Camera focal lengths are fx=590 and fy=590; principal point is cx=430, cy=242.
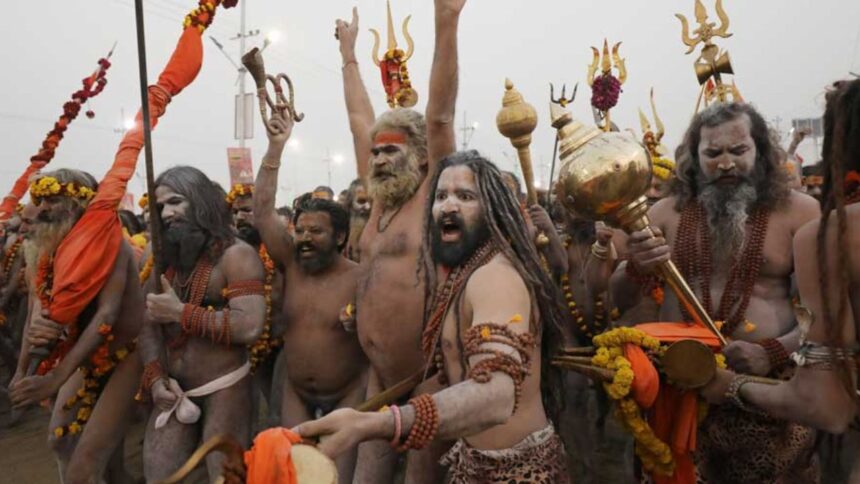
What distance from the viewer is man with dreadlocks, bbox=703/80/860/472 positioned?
5.33 feet

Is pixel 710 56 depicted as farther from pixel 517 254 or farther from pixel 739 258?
pixel 517 254

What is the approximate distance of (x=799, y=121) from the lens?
6188 mm

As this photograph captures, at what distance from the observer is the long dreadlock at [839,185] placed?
1.59 meters

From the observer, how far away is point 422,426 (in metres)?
1.50

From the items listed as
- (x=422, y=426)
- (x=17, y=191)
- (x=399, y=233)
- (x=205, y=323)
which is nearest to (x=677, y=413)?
(x=422, y=426)

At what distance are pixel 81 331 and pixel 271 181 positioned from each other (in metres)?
1.45

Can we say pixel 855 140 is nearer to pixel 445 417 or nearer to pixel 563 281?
pixel 445 417

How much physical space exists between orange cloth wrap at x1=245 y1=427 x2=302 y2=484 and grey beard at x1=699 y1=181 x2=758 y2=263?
239 centimetres

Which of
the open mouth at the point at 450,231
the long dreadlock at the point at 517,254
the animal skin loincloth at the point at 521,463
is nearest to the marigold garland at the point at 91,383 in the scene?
the long dreadlock at the point at 517,254

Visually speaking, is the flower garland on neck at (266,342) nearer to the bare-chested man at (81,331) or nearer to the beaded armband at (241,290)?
the beaded armband at (241,290)

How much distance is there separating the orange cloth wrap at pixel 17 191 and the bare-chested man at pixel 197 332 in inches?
83.0

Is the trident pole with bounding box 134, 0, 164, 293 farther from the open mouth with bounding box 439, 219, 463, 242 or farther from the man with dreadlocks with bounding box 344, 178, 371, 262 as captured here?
the man with dreadlocks with bounding box 344, 178, 371, 262

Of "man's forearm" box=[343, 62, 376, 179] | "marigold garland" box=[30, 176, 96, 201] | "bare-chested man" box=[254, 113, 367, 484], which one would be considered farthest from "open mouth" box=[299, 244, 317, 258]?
"marigold garland" box=[30, 176, 96, 201]

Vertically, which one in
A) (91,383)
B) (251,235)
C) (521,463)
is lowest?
(91,383)
